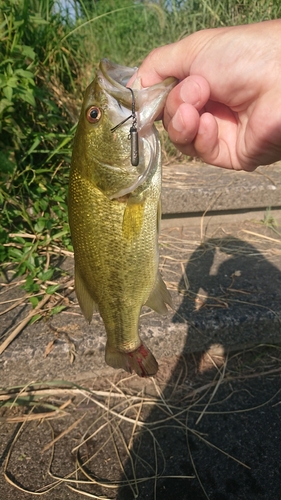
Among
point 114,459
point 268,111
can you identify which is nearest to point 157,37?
point 268,111

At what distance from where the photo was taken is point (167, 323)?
221 cm

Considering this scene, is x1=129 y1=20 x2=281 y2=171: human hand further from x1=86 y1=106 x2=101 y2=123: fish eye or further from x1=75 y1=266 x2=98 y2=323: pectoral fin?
x1=75 y1=266 x2=98 y2=323: pectoral fin

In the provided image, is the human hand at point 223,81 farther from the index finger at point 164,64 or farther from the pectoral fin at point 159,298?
the pectoral fin at point 159,298

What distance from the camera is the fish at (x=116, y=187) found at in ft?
3.94

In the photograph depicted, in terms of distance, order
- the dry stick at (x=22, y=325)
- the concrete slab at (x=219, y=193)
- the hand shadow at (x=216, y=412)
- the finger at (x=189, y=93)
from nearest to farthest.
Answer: the finger at (x=189, y=93)
the hand shadow at (x=216, y=412)
the dry stick at (x=22, y=325)
the concrete slab at (x=219, y=193)

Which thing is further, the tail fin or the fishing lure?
the tail fin

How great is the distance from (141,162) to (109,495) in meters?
1.48

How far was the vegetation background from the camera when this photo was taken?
2.52m

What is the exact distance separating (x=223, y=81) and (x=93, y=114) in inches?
21.7

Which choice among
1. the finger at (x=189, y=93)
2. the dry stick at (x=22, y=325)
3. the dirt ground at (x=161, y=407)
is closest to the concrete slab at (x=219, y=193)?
the dirt ground at (x=161, y=407)

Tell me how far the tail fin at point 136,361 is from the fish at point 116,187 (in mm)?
209

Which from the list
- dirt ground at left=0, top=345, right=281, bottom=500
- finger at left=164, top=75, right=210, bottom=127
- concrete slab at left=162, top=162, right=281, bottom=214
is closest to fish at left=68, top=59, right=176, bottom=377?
finger at left=164, top=75, right=210, bottom=127

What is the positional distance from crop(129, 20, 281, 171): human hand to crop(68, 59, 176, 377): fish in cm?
16

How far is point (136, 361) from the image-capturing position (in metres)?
1.47
